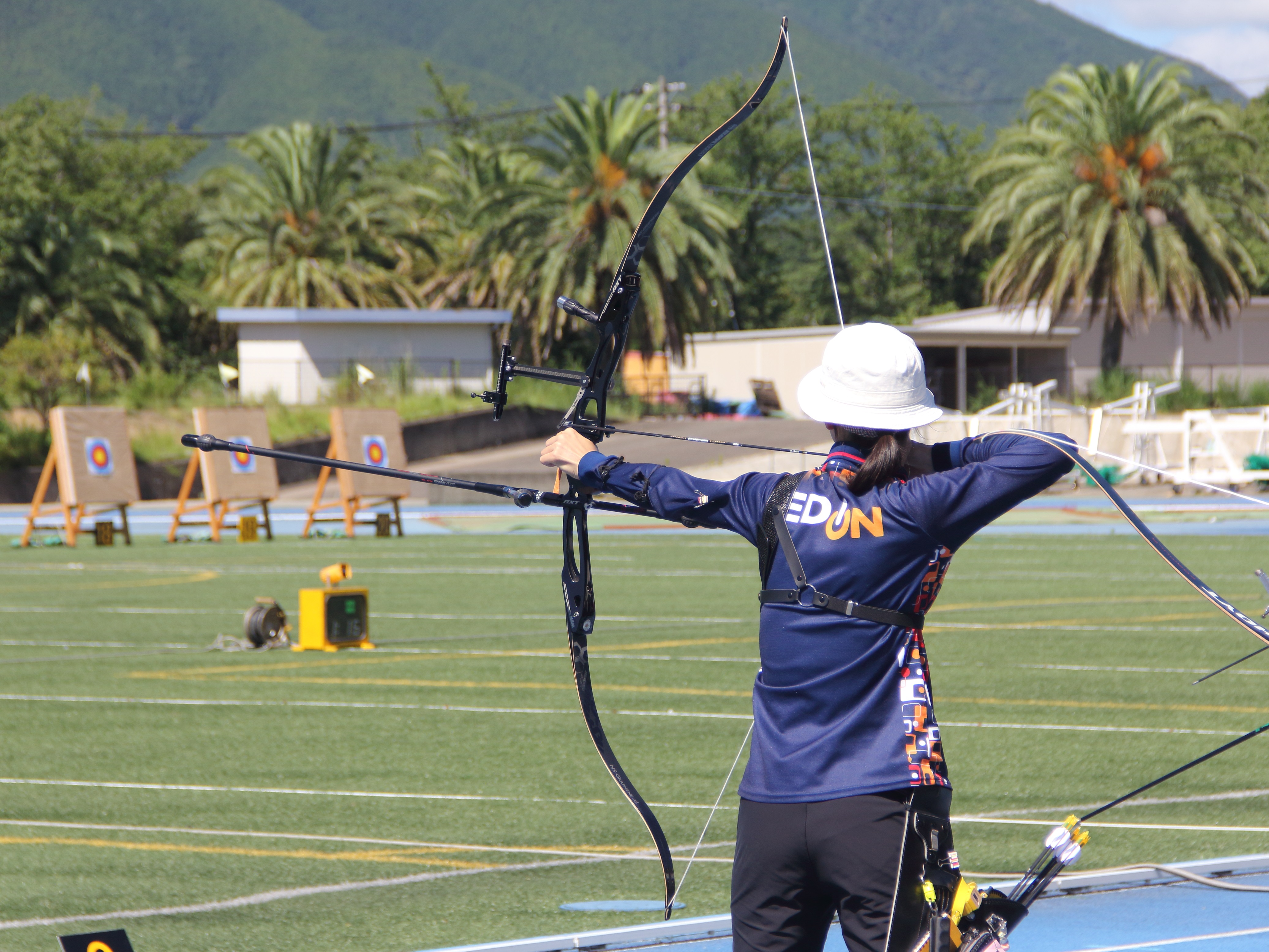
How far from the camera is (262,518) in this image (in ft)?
105

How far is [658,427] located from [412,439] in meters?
6.95

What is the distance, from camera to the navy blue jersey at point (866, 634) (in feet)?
10.5

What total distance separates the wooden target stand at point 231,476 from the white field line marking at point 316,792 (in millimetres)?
16785

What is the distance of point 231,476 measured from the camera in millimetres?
26734

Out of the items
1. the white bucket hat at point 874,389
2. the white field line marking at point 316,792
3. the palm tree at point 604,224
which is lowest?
the white field line marking at point 316,792

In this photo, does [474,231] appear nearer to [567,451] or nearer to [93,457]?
[93,457]

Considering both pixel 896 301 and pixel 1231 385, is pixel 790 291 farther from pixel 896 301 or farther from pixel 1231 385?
pixel 1231 385

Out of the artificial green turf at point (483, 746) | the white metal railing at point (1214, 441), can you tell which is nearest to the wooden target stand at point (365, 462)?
the artificial green turf at point (483, 746)

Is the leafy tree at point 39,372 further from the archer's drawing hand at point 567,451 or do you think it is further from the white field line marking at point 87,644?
the archer's drawing hand at point 567,451

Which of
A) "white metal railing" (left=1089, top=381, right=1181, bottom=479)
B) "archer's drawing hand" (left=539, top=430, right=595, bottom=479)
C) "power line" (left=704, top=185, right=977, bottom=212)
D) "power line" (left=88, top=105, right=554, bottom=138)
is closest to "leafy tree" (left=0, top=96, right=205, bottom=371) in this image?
"power line" (left=88, top=105, right=554, bottom=138)

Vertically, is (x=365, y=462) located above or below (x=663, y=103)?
below

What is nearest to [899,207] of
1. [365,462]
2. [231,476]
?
[365,462]

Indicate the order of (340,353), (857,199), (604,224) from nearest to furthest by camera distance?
(340,353) < (604,224) < (857,199)

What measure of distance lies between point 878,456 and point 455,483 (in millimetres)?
1283
